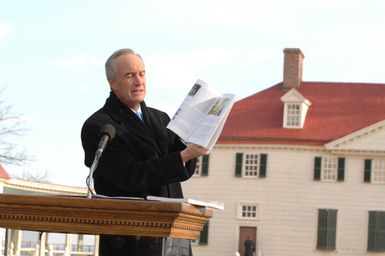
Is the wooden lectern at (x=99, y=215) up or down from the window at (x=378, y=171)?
down

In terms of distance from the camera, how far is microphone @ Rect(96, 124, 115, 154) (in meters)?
4.89

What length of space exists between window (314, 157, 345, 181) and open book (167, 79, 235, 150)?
5314cm

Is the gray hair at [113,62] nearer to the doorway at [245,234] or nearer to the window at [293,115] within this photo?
the doorway at [245,234]

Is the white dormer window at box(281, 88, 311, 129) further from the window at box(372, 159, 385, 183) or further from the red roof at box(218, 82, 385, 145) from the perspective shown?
the window at box(372, 159, 385, 183)

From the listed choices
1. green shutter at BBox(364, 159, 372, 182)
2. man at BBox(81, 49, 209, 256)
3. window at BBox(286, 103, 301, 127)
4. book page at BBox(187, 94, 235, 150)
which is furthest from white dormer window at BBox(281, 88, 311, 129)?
book page at BBox(187, 94, 235, 150)

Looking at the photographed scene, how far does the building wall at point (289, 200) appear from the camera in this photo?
190 feet

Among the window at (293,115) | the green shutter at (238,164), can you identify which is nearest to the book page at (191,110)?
the green shutter at (238,164)

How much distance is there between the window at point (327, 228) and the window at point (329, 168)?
1.47m

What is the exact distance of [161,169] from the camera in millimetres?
5027

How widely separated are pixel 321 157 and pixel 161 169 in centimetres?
5356

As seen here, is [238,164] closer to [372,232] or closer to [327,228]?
[327,228]

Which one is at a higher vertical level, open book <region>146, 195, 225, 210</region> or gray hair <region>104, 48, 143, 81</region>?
gray hair <region>104, 48, 143, 81</region>

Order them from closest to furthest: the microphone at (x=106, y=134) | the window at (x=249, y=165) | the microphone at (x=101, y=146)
Answer: the microphone at (x=101, y=146) → the microphone at (x=106, y=134) → the window at (x=249, y=165)

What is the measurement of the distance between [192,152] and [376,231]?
5338cm
